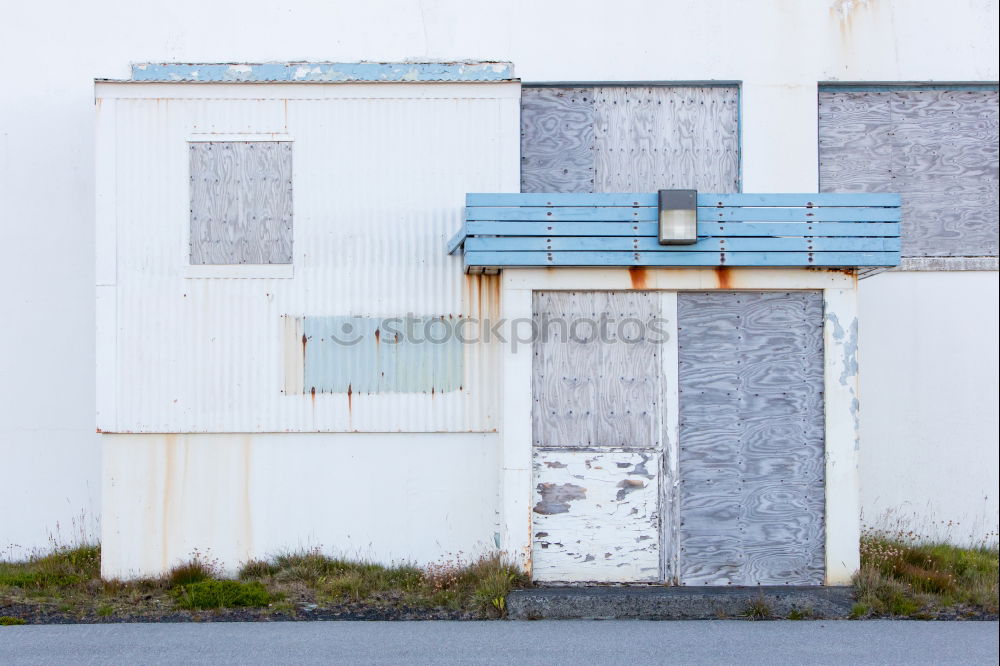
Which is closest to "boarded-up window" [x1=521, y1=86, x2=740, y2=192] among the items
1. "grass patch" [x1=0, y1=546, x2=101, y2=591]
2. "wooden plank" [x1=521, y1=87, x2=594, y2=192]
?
"wooden plank" [x1=521, y1=87, x2=594, y2=192]

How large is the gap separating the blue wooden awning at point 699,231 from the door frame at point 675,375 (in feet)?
0.71

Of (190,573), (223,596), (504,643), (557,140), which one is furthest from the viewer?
(557,140)

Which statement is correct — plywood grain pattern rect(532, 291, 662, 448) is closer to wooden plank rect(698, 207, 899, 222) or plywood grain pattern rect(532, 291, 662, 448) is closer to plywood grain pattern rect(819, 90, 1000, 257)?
wooden plank rect(698, 207, 899, 222)

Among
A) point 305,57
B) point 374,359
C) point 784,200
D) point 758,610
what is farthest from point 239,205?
point 758,610

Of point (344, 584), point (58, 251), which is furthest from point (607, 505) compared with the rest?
point (58, 251)

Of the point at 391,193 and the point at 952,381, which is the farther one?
the point at 952,381

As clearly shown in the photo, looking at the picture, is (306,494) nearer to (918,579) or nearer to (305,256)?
(305,256)

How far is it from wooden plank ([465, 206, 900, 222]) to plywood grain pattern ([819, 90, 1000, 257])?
2.54m

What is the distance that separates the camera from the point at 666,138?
8992 mm

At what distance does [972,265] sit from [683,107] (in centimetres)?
365

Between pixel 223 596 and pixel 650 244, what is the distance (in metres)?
4.60

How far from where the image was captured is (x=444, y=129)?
7.61 meters

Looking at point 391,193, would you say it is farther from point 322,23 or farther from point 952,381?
point 952,381

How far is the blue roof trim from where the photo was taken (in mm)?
7586
